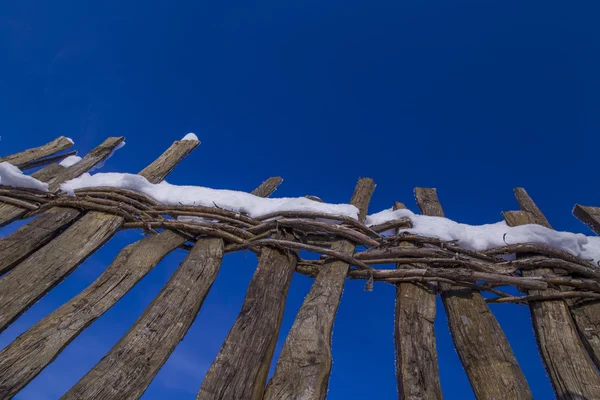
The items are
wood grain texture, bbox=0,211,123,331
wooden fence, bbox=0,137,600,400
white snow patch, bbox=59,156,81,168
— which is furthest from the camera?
white snow patch, bbox=59,156,81,168

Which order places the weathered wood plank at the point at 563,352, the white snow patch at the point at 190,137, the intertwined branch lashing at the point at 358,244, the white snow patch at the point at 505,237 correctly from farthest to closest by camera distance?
the white snow patch at the point at 190,137 < the white snow patch at the point at 505,237 < the intertwined branch lashing at the point at 358,244 < the weathered wood plank at the point at 563,352

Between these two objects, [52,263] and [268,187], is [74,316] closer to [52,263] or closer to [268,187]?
[52,263]

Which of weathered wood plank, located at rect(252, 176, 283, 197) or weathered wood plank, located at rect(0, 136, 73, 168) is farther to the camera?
weathered wood plank, located at rect(0, 136, 73, 168)

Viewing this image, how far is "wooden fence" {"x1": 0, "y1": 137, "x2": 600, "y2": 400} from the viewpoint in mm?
1599

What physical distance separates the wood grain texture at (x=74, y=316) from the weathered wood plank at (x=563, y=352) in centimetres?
203

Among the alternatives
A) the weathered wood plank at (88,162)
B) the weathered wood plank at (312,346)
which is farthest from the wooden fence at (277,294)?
the weathered wood plank at (88,162)

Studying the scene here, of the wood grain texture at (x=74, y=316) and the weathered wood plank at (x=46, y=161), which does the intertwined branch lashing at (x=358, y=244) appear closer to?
the wood grain texture at (x=74, y=316)

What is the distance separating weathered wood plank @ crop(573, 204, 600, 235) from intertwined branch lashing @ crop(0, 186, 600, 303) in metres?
0.74

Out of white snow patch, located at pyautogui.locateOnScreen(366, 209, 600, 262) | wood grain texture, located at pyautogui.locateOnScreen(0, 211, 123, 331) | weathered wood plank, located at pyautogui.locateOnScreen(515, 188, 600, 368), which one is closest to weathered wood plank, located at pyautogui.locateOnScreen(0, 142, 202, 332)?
wood grain texture, located at pyautogui.locateOnScreen(0, 211, 123, 331)

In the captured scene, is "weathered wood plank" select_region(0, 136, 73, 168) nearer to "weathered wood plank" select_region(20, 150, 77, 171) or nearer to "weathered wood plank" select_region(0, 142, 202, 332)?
"weathered wood plank" select_region(20, 150, 77, 171)

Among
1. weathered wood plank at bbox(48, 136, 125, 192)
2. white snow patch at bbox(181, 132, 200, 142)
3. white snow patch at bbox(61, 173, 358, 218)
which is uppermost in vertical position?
white snow patch at bbox(181, 132, 200, 142)

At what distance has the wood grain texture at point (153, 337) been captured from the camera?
1472 mm

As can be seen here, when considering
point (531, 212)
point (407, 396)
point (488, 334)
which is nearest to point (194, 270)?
point (407, 396)

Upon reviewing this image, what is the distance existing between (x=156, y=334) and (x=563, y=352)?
1.82 m
